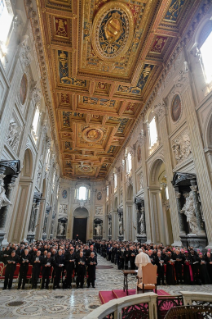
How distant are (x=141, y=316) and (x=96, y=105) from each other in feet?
50.0

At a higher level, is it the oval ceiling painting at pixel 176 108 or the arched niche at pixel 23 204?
the oval ceiling painting at pixel 176 108

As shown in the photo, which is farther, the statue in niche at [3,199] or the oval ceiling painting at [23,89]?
the oval ceiling painting at [23,89]

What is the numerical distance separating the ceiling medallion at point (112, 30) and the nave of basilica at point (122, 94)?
51mm

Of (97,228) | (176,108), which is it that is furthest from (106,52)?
(97,228)

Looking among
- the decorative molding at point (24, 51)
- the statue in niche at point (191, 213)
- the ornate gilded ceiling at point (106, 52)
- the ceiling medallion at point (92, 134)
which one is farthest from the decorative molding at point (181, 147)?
the ceiling medallion at point (92, 134)

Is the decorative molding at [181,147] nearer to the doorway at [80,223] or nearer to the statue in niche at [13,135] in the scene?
the statue in niche at [13,135]

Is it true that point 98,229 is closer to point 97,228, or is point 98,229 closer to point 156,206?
point 97,228

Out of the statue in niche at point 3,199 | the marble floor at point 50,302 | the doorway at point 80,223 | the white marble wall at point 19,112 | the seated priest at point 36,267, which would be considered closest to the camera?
the marble floor at point 50,302

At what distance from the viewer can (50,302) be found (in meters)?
4.77

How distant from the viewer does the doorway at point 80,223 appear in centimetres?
3069

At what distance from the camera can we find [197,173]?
317 inches

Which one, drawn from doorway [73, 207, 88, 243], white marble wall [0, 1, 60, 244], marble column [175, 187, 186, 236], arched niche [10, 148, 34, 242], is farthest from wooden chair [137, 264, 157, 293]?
doorway [73, 207, 88, 243]

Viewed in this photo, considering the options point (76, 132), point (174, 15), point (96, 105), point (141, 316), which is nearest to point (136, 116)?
point (96, 105)

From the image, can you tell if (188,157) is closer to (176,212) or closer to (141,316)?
(176,212)
